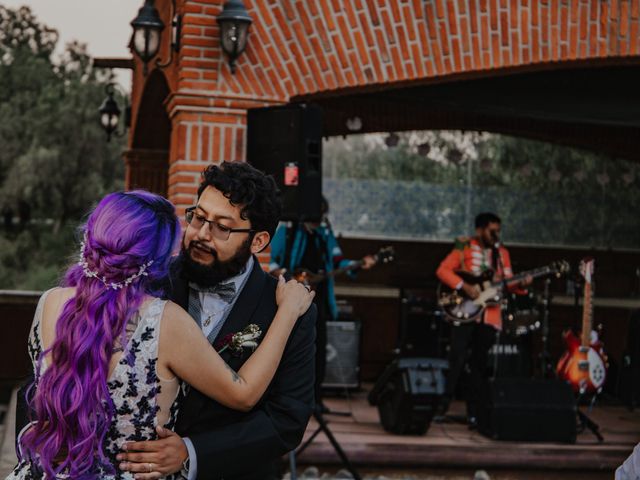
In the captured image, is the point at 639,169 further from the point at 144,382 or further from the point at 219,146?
the point at 144,382

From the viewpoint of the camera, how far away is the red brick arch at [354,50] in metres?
6.68

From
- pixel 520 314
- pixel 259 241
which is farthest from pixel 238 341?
pixel 520 314

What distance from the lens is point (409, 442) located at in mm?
7770

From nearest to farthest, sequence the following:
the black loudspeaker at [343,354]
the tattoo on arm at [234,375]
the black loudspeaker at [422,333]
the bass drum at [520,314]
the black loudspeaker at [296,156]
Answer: the tattoo on arm at [234,375] → the black loudspeaker at [296,156] → the bass drum at [520,314] → the black loudspeaker at [343,354] → the black loudspeaker at [422,333]

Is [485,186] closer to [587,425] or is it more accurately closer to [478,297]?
[478,297]

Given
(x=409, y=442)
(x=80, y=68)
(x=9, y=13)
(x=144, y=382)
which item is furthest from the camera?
(x=9, y=13)

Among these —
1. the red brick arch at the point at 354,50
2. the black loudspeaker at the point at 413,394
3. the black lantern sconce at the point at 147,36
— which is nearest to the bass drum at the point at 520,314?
the black loudspeaker at the point at 413,394

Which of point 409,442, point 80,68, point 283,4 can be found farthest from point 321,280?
point 80,68

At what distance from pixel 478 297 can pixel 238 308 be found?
239 inches

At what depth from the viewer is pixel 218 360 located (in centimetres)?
271

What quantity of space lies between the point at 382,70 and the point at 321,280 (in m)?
1.84

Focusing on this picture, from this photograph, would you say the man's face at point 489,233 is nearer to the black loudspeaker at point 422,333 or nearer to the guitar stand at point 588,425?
the guitar stand at point 588,425

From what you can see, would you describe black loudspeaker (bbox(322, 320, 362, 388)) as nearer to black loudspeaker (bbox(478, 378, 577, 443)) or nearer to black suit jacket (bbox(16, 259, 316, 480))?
black loudspeaker (bbox(478, 378, 577, 443))

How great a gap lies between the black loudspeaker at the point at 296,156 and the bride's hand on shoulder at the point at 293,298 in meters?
2.87
